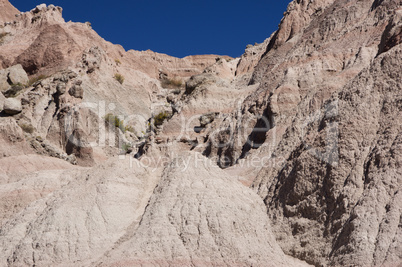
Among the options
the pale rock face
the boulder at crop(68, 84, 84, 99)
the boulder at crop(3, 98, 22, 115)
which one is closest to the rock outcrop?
the boulder at crop(68, 84, 84, 99)

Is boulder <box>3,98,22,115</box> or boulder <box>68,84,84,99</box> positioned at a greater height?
boulder <box>68,84,84,99</box>

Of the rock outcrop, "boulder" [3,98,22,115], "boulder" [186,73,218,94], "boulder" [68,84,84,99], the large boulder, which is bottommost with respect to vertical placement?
"boulder" [3,98,22,115]

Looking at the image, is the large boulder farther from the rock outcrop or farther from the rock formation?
the rock outcrop

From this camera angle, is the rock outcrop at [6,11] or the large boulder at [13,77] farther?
the rock outcrop at [6,11]

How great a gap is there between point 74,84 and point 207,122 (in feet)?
37.0

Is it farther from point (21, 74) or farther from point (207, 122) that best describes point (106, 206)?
point (21, 74)

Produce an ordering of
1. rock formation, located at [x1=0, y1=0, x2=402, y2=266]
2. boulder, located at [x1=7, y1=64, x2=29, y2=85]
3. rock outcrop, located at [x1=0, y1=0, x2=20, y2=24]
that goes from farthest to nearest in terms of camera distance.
Answer: rock outcrop, located at [x1=0, y1=0, x2=20, y2=24]
boulder, located at [x1=7, y1=64, x2=29, y2=85]
rock formation, located at [x1=0, y1=0, x2=402, y2=266]

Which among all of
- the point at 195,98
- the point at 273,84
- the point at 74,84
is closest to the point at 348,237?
the point at 273,84

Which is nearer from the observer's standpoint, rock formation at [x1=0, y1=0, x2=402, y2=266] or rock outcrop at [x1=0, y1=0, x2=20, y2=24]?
rock formation at [x1=0, y1=0, x2=402, y2=266]

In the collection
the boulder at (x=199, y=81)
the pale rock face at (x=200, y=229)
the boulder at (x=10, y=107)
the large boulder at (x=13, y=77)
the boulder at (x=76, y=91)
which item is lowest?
the pale rock face at (x=200, y=229)

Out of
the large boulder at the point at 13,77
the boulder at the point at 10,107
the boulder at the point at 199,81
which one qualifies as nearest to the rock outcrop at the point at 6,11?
the large boulder at the point at 13,77

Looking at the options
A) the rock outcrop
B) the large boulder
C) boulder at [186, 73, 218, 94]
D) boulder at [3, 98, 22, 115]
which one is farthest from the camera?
the rock outcrop

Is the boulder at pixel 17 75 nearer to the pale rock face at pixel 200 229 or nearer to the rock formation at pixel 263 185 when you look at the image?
the rock formation at pixel 263 185

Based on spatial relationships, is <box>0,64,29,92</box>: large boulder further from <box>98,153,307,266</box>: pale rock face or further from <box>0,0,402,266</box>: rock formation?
<box>98,153,307,266</box>: pale rock face
